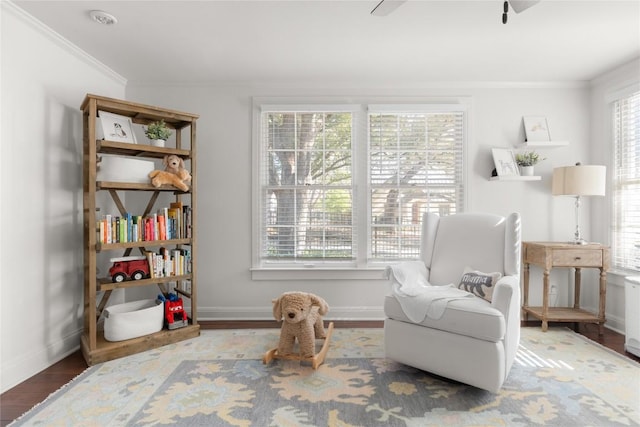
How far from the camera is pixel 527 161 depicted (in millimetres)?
3430

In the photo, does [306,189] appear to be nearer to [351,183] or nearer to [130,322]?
[351,183]

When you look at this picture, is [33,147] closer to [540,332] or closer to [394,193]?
[394,193]

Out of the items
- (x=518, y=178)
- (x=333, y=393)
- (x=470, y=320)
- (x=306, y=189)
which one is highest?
(x=518, y=178)

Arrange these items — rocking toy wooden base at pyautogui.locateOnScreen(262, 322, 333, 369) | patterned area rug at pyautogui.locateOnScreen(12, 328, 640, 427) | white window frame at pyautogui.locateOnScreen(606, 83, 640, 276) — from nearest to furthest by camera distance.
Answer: patterned area rug at pyautogui.locateOnScreen(12, 328, 640, 427)
rocking toy wooden base at pyautogui.locateOnScreen(262, 322, 333, 369)
white window frame at pyautogui.locateOnScreen(606, 83, 640, 276)

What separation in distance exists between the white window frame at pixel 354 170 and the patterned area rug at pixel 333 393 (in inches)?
37.8

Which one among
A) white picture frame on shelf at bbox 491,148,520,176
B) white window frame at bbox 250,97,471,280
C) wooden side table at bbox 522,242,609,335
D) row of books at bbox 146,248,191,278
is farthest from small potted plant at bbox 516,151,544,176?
row of books at bbox 146,248,191,278

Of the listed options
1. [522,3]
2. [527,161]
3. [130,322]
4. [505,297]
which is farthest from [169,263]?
[527,161]

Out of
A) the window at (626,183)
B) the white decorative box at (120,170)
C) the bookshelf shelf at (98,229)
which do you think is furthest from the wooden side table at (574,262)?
the white decorative box at (120,170)

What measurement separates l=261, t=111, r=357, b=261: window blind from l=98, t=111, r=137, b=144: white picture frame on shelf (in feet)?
4.08

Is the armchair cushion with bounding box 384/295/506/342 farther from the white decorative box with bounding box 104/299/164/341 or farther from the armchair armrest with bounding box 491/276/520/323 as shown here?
the white decorative box with bounding box 104/299/164/341

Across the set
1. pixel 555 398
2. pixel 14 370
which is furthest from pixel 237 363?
pixel 555 398

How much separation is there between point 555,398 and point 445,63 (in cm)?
273

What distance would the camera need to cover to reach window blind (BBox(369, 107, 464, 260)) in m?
3.54

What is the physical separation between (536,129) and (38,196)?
452 centimetres
